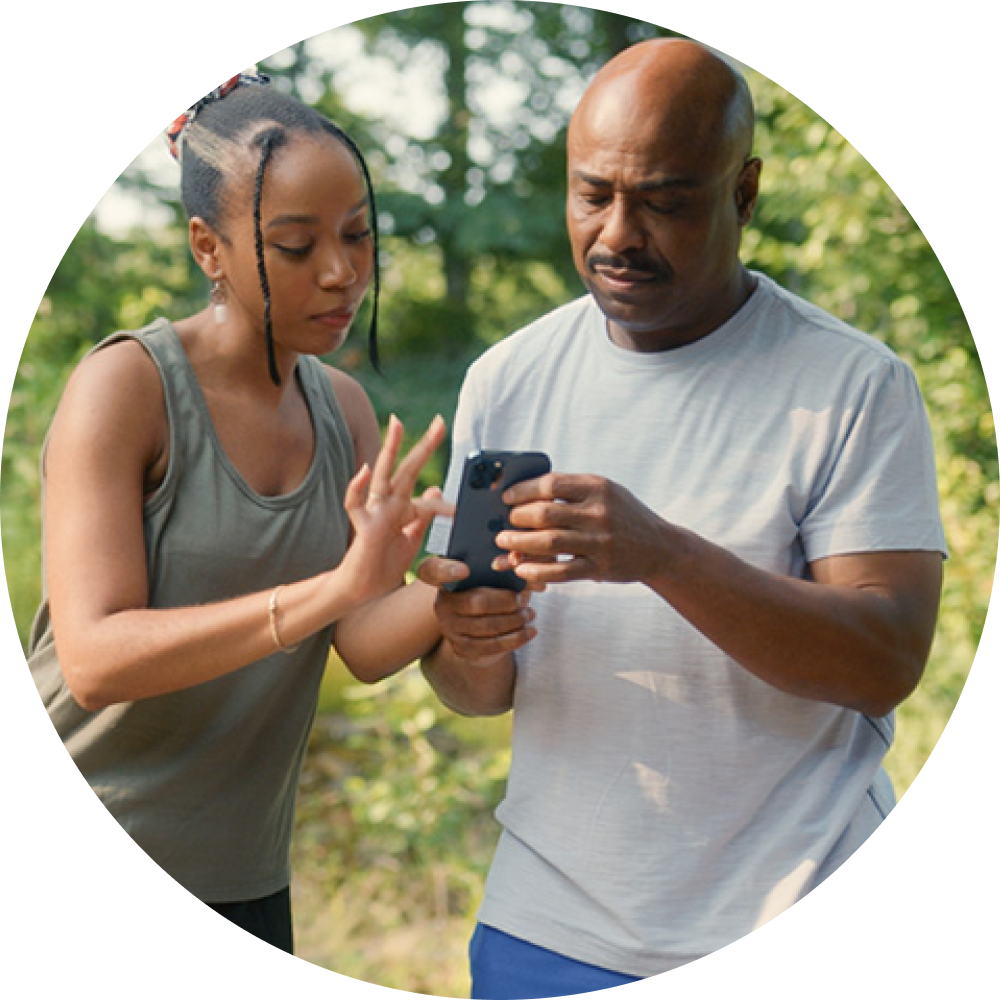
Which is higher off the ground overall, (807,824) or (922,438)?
(922,438)

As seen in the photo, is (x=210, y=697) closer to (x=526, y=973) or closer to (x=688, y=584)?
(x=526, y=973)

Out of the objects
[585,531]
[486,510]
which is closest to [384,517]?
[486,510]

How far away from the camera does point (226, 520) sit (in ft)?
6.56

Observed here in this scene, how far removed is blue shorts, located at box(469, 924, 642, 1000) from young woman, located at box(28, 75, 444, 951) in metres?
0.44

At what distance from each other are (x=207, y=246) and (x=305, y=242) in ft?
0.61

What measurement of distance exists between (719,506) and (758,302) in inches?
13.2

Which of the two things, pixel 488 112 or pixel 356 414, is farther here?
pixel 488 112

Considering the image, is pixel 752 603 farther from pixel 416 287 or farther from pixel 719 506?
pixel 416 287

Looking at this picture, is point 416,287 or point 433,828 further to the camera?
point 416,287

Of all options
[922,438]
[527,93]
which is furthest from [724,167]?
[527,93]

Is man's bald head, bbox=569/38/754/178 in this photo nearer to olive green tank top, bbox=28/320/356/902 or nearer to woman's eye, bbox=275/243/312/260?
woman's eye, bbox=275/243/312/260

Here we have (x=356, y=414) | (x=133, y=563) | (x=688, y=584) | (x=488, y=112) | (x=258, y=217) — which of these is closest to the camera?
(x=688, y=584)

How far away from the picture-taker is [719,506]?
1.82m

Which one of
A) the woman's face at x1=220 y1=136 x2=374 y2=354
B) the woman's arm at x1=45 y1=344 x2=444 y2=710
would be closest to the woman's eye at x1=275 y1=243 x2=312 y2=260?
the woman's face at x1=220 y1=136 x2=374 y2=354
